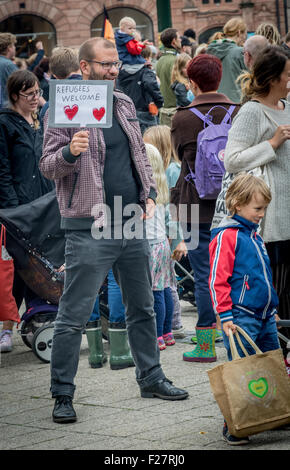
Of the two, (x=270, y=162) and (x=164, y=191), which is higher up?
(x=270, y=162)

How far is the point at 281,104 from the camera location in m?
5.31

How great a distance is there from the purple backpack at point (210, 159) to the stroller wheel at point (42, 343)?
5.20ft

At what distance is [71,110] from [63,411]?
5.43ft

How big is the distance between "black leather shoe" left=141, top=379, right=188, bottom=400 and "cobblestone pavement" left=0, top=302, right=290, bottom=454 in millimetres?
47

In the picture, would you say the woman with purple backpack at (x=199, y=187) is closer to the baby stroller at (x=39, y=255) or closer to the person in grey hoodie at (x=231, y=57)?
the baby stroller at (x=39, y=255)

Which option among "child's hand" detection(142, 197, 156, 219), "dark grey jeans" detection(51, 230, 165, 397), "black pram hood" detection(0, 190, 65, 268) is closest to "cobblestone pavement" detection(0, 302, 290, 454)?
"dark grey jeans" detection(51, 230, 165, 397)

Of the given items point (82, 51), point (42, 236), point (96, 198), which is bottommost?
point (42, 236)

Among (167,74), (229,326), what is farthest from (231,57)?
(229,326)

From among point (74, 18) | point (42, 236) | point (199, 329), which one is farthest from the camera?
point (74, 18)

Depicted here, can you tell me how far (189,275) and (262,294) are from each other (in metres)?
3.80

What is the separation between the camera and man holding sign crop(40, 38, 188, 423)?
207 inches

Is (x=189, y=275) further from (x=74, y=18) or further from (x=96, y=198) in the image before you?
(x=74, y=18)

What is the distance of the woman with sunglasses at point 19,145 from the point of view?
7168 millimetres

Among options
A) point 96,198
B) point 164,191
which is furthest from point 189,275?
point 96,198
